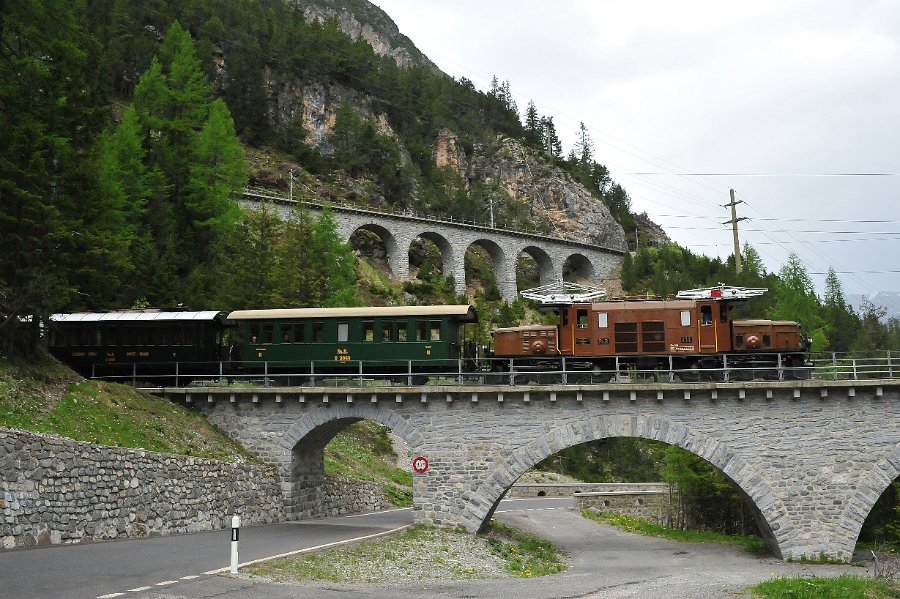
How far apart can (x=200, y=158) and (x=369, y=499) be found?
27.4 meters

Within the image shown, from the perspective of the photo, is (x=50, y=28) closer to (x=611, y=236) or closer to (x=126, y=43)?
(x=126, y=43)

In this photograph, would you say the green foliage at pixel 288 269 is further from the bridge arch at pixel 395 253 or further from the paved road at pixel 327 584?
the bridge arch at pixel 395 253

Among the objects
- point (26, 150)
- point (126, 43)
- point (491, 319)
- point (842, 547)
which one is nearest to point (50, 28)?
point (26, 150)

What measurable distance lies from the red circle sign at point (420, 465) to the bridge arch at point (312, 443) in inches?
22.5

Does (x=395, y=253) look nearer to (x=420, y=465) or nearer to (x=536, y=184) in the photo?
(x=536, y=184)

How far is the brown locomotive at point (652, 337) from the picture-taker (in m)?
28.6

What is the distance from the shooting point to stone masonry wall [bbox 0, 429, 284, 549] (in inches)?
713

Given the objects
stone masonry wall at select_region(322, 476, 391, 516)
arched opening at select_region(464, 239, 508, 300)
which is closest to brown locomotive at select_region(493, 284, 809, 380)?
stone masonry wall at select_region(322, 476, 391, 516)

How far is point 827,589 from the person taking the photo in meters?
17.6

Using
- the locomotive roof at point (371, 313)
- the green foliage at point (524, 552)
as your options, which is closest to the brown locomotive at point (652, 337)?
the locomotive roof at point (371, 313)

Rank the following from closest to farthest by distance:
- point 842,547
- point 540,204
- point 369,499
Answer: point 842,547
point 369,499
point 540,204

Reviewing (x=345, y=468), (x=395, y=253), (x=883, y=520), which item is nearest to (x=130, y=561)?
(x=345, y=468)

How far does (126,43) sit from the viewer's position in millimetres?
84375

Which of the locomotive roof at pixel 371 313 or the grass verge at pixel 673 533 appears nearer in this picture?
the locomotive roof at pixel 371 313
